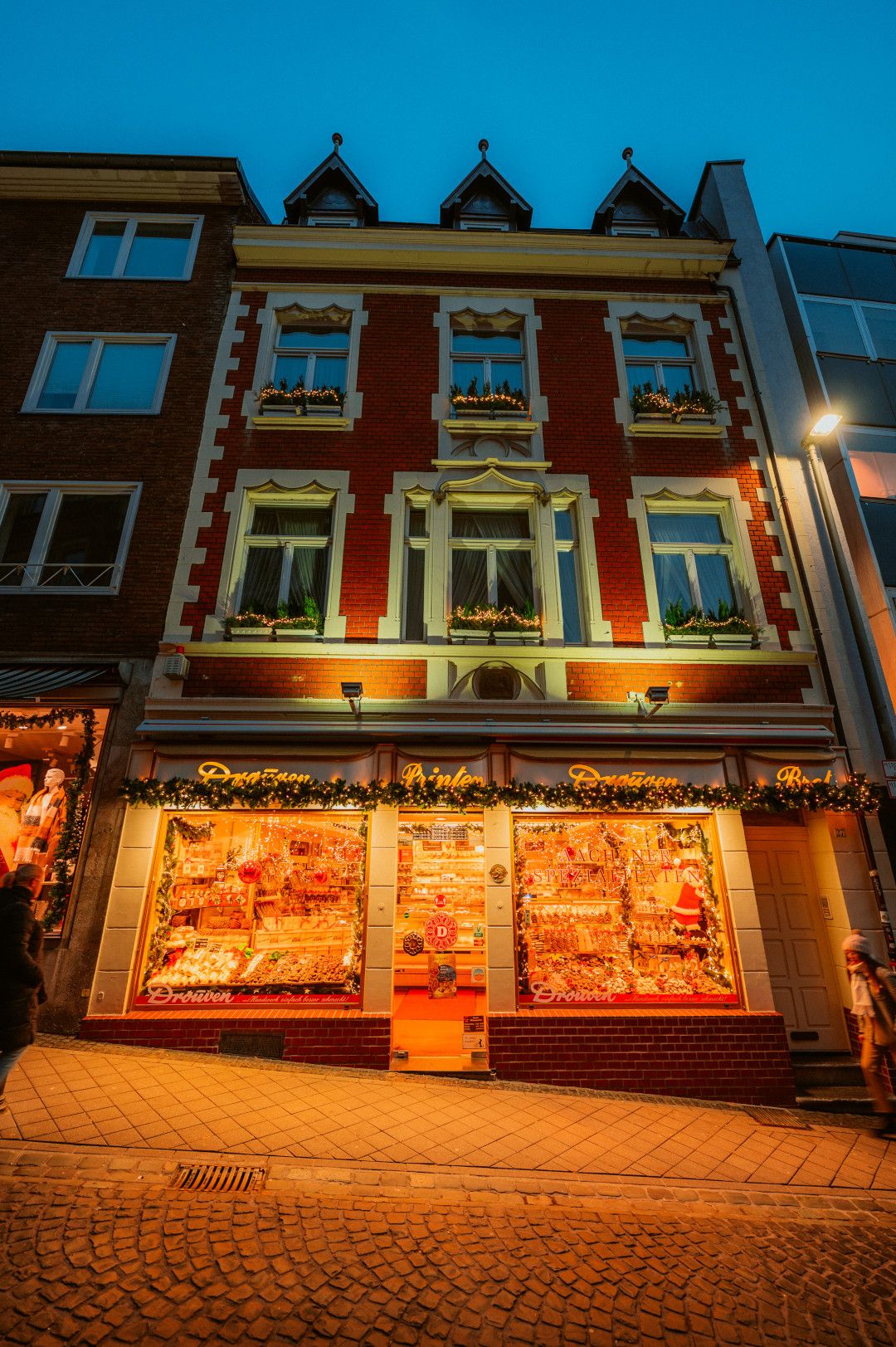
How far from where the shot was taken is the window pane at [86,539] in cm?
948

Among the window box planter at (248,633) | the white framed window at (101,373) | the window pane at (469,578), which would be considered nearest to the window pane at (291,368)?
the white framed window at (101,373)

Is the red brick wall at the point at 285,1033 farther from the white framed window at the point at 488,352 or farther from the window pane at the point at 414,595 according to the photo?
the white framed window at the point at 488,352

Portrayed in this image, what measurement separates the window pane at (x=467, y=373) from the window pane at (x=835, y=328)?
21.5ft

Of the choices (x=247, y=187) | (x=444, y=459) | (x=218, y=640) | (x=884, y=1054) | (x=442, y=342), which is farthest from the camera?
(x=247, y=187)

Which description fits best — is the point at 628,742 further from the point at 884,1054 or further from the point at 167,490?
the point at 167,490

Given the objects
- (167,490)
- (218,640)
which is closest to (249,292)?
(167,490)

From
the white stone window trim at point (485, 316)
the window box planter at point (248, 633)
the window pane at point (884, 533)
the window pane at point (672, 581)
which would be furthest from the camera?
the white stone window trim at point (485, 316)

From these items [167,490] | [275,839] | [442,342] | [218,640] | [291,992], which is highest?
[442,342]

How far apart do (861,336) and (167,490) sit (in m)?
13.5

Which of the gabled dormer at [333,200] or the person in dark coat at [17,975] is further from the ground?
the gabled dormer at [333,200]

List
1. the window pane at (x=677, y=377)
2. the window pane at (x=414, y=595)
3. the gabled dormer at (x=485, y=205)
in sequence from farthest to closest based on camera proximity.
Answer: the gabled dormer at (x=485, y=205), the window pane at (x=677, y=377), the window pane at (x=414, y=595)

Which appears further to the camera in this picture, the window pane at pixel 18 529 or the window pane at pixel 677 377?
the window pane at pixel 677 377

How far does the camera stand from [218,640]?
8.88 metres

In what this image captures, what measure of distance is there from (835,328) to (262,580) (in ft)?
39.5
